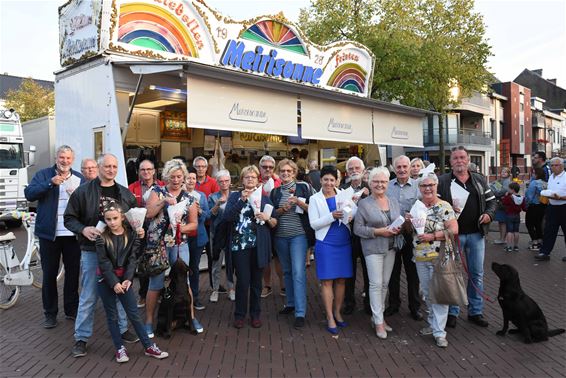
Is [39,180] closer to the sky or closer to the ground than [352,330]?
closer to the sky

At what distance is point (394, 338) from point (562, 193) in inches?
215

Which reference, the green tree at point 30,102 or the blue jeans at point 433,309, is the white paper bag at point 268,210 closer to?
the blue jeans at point 433,309

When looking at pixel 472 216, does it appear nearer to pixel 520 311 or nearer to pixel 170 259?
pixel 520 311

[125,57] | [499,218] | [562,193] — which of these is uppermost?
[125,57]

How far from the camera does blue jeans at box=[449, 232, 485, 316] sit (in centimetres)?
487

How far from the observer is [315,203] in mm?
4730

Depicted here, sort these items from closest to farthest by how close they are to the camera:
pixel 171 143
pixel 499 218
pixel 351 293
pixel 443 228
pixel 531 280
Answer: pixel 443 228, pixel 351 293, pixel 531 280, pixel 499 218, pixel 171 143

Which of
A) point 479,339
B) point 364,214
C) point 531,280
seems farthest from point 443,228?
point 531,280

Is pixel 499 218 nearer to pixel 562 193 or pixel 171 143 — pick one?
pixel 562 193

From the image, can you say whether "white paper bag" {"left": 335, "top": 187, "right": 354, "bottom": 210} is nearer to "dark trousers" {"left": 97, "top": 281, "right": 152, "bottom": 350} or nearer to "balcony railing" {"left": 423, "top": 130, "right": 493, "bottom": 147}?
"dark trousers" {"left": 97, "top": 281, "right": 152, "bottom": 350}

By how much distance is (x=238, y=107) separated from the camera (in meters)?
7.47

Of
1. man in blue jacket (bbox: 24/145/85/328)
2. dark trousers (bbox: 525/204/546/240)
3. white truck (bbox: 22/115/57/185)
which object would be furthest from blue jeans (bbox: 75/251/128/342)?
white truck (bbox: 22/115/57/185)

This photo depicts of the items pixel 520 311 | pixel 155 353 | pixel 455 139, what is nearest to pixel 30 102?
pixel 155 353

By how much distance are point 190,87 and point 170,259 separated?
10.4 feet
